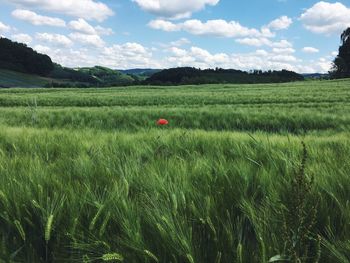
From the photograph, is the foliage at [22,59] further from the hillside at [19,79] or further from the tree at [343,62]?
the tree at [343,62]

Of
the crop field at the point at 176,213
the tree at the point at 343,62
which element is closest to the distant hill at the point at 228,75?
the tree at the point at 343,62

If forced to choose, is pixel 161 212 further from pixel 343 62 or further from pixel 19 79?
pixel 19 79

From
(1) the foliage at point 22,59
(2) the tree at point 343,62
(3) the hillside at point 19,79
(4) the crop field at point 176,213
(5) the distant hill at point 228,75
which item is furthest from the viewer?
(1) the foliage at point 22,59

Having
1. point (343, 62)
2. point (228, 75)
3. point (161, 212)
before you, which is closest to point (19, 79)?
point (228, 75)

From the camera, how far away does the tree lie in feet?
251

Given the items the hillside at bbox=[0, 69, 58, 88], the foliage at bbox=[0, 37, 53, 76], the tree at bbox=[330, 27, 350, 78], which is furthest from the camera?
the foliage at bbox=[0, 37, 53, 76]

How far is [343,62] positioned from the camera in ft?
252

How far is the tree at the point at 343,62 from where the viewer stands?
76.6m

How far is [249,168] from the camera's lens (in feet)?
5.89

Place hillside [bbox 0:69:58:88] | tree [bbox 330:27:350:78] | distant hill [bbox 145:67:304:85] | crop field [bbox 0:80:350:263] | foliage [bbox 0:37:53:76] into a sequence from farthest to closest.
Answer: foliage [bbox 0:37:53:76] → distant hill [bbox 145:67:304:85] → hillside [bbox 0:69:58:88] → tree [bbox 330:27:350:78] → crop field [bbox 0:80:350:263]

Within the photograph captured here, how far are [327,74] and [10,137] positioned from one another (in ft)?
302

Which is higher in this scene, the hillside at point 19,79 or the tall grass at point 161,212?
the tall grass at point 161,212

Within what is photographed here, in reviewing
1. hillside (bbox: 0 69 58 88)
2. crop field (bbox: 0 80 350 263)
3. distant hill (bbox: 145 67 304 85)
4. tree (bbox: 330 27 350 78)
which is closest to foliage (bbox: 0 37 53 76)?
hillside (bbox: 0 69 58 88)

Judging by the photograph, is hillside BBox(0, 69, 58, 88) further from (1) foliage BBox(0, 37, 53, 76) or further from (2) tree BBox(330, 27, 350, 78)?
(2) tree BBox(330, 27, 350, 78)
